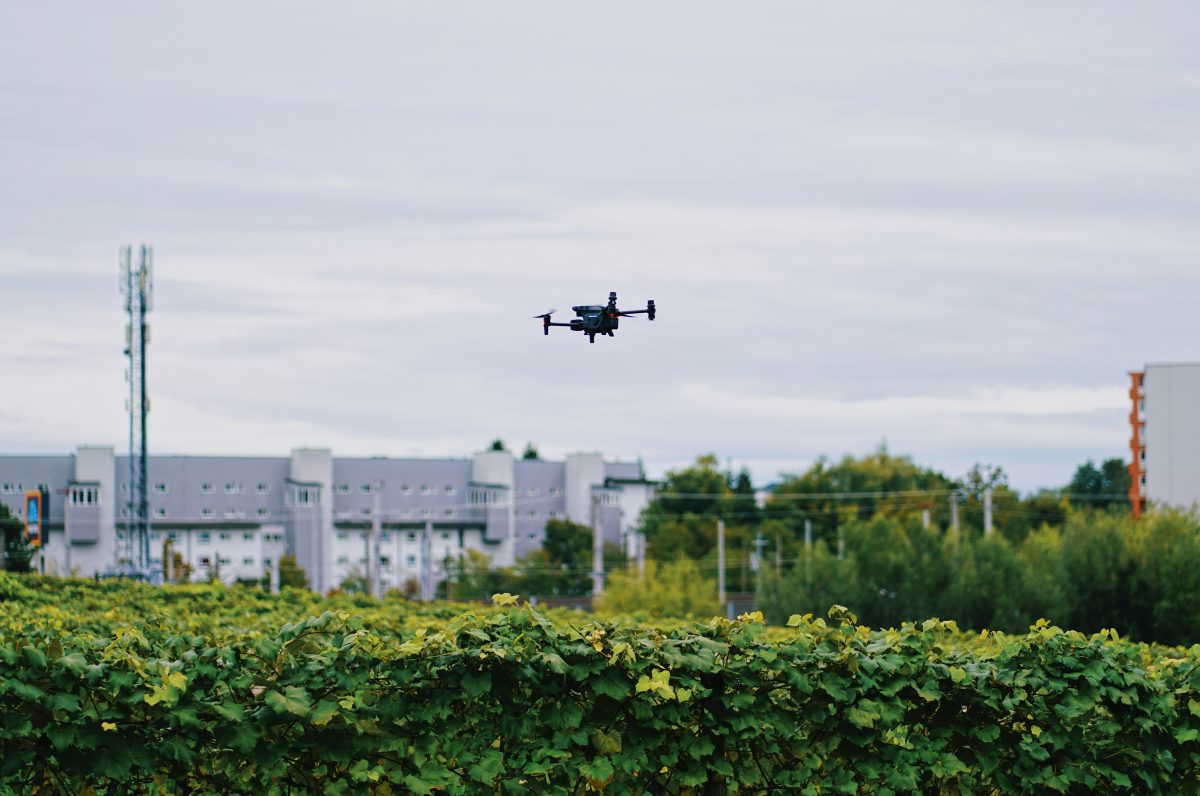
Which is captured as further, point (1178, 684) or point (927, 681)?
point (1178, 684)

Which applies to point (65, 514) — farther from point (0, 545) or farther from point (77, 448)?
point (0, 545)

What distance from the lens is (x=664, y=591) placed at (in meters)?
60.8

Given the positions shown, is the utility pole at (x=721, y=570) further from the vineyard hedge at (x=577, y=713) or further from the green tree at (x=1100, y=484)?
the vineyard hedge at (x=577, y=713)

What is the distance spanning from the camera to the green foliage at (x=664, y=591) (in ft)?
187

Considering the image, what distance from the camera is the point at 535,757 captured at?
6270 mm

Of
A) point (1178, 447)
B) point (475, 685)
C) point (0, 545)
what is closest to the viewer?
point (475, 685)

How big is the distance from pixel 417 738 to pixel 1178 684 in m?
4.22

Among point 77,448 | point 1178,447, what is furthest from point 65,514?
point 1178,447

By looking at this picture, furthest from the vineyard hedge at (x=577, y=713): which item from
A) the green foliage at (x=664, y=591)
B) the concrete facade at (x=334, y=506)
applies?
the concrete facade at (x=334, y=506)

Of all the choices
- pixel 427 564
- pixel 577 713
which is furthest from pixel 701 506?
pixel 577 713

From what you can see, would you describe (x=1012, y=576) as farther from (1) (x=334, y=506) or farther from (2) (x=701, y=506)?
(1) (x=334, y=506)

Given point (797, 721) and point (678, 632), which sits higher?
point (678, 632)

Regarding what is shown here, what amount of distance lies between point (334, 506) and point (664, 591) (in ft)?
130

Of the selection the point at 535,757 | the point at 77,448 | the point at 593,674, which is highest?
the point at 77,448
